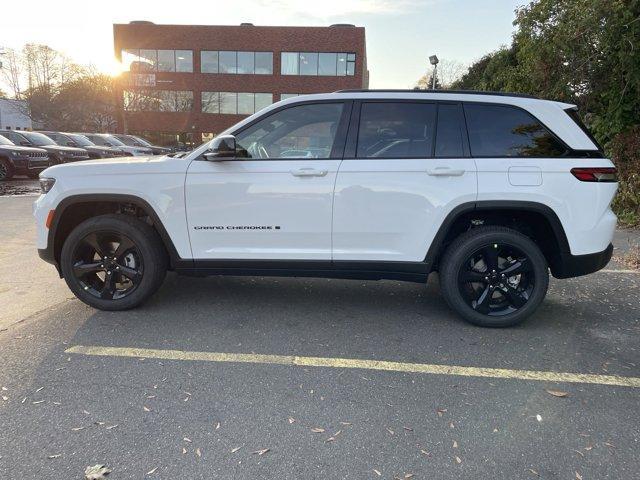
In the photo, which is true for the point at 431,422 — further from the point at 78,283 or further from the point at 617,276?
the point at 617,276

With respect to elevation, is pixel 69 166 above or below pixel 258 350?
above

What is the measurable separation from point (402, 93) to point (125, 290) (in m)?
3.00

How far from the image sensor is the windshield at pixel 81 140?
19922mm

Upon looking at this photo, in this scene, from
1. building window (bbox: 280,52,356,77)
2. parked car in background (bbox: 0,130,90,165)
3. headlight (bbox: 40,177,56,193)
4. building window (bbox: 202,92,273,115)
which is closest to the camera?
headlight (bbox: 40,177,56,193)

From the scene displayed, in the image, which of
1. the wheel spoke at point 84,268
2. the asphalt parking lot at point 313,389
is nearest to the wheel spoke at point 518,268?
the asphalt parking lot at point 313,389

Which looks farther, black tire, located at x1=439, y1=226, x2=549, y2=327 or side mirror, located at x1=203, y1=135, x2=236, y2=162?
black tire, located at x1=439, y1=226, x2=549, y2=327

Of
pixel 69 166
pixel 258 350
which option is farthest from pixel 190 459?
pixel 69 166

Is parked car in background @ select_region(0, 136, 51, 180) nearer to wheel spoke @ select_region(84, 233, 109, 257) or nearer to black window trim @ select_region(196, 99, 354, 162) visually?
wheel spoke @ select_region(84, 233, 109, 257)

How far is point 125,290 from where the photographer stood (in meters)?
4.34

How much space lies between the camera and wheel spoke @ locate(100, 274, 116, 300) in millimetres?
4250

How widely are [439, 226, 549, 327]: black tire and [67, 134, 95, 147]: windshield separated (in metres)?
19.6

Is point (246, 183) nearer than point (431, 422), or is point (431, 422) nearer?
point (431, 422)

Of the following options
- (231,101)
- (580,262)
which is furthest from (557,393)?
(231,101)

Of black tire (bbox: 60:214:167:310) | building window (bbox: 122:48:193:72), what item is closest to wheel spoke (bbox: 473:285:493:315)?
black tire (bbox: 60:214:167:310)
